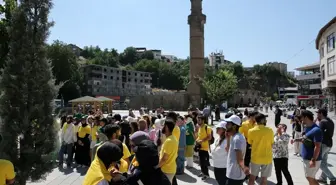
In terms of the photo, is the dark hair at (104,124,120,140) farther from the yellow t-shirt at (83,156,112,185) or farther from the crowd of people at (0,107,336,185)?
the yellow t-shirt at (83,156,112,185)

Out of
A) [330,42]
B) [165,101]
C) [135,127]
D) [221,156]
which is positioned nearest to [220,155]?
[221,156]

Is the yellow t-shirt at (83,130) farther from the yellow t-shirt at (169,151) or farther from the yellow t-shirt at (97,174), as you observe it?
the yellow t-shirt at (97,174)

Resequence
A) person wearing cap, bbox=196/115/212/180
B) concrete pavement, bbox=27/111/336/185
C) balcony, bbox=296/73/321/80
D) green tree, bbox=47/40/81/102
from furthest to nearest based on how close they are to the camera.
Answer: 1. balcony, bbox=296/73/321/80
2. green tree, bbox=47/40/81/102
3. person wearing cap, bbox=196/115/212/180
4. concrete pavement, bbox=27/111/336/185

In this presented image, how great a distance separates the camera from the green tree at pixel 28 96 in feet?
17.7

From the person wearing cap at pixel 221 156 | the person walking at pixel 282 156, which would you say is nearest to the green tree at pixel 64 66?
the person walking at pixel 282 156

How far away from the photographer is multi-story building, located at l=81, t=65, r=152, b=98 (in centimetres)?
8512

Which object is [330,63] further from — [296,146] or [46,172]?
[46,172]

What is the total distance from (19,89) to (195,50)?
164 feet

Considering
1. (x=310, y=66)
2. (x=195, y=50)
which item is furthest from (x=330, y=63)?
(x=310, y=66)

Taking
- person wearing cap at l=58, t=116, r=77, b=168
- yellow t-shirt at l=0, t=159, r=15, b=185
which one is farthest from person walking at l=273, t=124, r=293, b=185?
person wearing cap at l=58, t=116, r=77, b=168

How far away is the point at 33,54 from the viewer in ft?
18.3

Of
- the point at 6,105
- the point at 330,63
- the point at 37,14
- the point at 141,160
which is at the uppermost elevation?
the point at 330,63

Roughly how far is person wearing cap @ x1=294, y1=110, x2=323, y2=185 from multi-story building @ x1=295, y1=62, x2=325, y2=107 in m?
89.6

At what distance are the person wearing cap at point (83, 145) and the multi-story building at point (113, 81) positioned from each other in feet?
248
